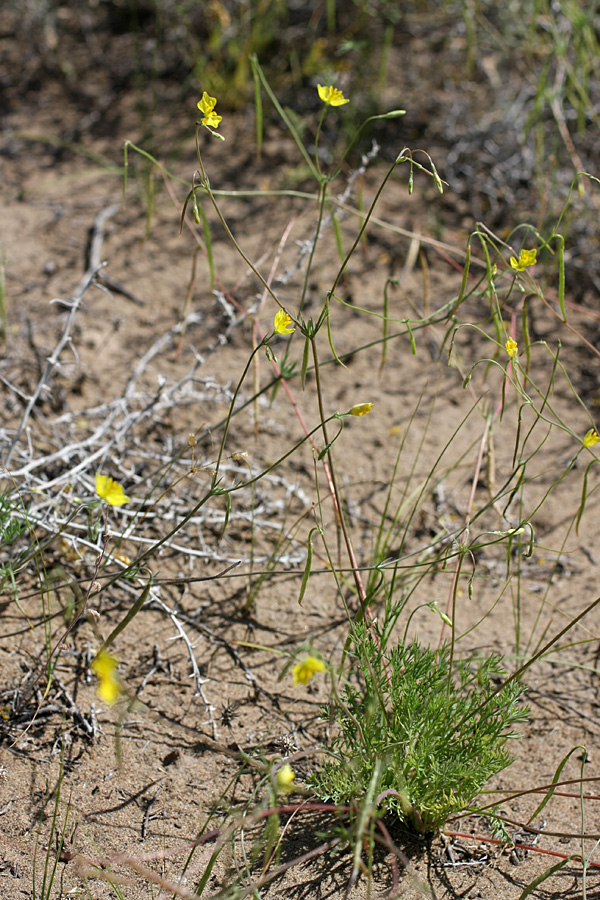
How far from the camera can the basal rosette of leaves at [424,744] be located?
1.53m

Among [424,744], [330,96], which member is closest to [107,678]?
[424,744]

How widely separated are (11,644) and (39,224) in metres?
1.90

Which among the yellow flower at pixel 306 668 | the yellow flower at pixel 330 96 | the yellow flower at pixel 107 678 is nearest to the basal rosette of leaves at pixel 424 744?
the yellow flower at pixel 306 668

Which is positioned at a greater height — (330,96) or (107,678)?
(330,96)

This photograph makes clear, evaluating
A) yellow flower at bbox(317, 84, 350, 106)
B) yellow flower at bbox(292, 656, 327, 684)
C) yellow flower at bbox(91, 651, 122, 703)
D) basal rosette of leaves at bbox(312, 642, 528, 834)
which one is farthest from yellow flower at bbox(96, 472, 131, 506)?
yellow flower at bbox(317, 84, 350, 106)

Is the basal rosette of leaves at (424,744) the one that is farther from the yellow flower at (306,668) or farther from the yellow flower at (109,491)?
the yellow flower at (109,491)

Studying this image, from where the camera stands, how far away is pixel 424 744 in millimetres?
1543

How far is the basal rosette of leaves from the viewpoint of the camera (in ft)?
5.02

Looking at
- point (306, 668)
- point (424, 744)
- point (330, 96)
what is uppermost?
point (330, 96)

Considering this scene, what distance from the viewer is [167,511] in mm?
2197

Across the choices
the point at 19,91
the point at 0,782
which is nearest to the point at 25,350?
the point at 0,782

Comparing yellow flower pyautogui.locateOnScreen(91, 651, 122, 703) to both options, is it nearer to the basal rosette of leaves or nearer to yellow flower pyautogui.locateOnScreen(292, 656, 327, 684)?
yellow flower pyautogui.locateOnScreen(292, 656, 327, 684)

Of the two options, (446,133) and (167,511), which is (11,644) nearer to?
→ (167,511)

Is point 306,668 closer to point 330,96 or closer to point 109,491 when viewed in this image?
point 109,491
